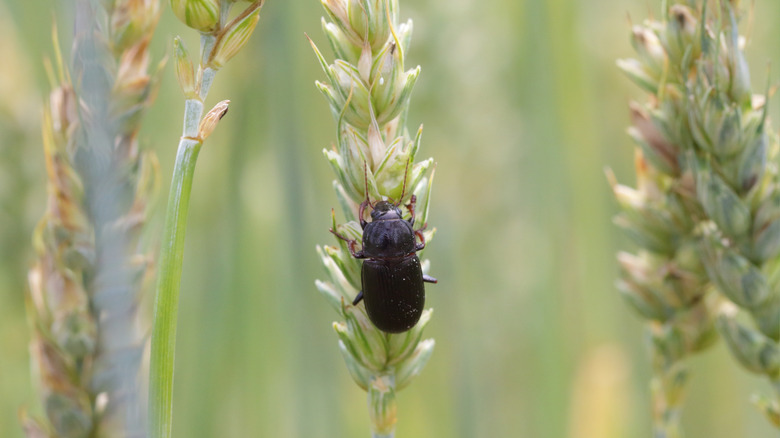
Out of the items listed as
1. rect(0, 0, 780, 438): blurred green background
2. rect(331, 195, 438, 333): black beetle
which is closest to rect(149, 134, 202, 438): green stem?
rect(331, 195, 438, 333): black beetle

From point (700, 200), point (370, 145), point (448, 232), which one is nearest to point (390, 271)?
point (370, 145)

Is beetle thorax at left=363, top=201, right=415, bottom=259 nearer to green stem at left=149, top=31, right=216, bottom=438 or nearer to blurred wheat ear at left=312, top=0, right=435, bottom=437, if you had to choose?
blurred wheat ear at left=312, top=0, right=435, bottom=437

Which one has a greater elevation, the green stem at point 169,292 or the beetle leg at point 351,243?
the beetle leg at point 351,243

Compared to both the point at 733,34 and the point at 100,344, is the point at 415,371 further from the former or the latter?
the point at 733,34

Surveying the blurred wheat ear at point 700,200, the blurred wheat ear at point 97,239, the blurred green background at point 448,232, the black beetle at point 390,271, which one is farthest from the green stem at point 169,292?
the blurred wheat ear at point 700,200

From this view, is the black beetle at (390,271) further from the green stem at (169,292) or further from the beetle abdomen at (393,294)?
the green stem at (169,292)

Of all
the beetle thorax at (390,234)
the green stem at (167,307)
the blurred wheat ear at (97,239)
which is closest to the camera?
the green stem at (167,307)
